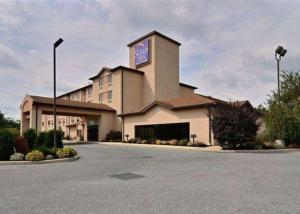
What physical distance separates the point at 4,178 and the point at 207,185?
7.04 m

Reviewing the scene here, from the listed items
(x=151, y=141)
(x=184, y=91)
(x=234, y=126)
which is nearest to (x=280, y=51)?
(x=234, y=126)

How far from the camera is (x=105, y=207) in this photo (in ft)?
19.0

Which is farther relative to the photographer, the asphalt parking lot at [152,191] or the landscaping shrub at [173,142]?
the landscaping shrub at [173,142]

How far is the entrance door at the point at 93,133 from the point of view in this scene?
1707 inches

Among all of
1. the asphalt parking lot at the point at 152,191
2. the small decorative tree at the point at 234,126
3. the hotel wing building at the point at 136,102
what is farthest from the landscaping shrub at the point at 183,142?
the asphalt parking lot at the point at 152,191

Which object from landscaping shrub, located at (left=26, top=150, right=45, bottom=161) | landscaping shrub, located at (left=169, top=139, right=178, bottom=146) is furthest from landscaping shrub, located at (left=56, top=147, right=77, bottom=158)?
landscaping shrub, located at (left=169, top=139, right=178, bottom=146)

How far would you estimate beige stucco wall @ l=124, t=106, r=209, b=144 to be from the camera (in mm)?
27047

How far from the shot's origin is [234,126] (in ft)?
70.3

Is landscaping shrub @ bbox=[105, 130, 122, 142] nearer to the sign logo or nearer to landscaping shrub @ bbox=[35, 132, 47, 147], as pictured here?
the sign logo

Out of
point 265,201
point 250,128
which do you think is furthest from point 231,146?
point 265,201

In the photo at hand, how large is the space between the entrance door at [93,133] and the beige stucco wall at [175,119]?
7.61m

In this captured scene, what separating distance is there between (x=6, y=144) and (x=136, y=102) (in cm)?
3115

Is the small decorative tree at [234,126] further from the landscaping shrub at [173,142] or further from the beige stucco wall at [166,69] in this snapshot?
the beige stucco wall at [166,69]

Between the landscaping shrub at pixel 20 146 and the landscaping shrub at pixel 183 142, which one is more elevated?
the landscaping shrub at pixel 20 146
